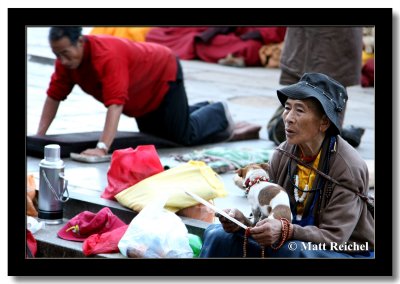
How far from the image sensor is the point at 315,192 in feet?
15.4

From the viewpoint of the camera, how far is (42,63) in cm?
748

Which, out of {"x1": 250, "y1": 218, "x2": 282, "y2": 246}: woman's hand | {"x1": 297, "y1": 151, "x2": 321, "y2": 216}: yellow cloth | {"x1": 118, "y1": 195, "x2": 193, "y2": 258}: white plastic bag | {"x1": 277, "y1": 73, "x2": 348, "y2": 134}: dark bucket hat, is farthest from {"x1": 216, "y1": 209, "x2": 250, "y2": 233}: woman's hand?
{"x1": 118, "y1": 195, "x2": 193, "y2": 258}: white plastic bag

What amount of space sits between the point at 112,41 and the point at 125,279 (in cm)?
332

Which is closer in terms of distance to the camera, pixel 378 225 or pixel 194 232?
pixel 378 225

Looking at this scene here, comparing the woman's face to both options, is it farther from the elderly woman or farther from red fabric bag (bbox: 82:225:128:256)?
red fabric bag (bbox: 82:225:128:256)

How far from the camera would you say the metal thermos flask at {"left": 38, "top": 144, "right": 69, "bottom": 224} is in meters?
5.86

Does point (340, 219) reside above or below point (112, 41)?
below

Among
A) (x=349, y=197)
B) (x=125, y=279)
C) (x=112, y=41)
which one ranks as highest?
(x=112, y=41)

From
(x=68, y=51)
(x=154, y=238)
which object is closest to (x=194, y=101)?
(x=68, y=51)

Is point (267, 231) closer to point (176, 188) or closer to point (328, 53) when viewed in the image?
point (176, 188)

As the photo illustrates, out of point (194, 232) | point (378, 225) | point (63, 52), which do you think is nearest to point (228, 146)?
point (63, 52)

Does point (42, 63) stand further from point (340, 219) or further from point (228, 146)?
point (340, 219)

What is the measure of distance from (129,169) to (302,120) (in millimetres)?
1679

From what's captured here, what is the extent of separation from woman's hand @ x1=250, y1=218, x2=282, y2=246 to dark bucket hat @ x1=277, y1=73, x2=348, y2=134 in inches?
18.5
